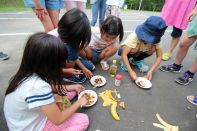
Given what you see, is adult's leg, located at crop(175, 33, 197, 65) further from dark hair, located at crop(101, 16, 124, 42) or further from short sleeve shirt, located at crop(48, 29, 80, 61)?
short sleeve shirt, located at crop(48, 29, 80, 61)

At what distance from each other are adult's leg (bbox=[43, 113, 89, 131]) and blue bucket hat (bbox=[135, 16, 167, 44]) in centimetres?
114

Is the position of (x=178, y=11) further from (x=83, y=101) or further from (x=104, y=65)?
(x=83, y=101)

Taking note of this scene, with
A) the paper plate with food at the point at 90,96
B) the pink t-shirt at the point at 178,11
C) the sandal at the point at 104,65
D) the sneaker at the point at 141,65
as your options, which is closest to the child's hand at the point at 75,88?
the paper plate with food at the point at 90,96

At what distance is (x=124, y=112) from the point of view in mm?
1772

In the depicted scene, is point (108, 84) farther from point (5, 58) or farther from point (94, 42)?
point (5, 58)

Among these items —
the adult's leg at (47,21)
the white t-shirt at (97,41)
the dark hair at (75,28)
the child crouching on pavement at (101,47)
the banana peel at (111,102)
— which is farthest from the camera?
the white t-shirt at (97,41)

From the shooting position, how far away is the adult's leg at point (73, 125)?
137 cm

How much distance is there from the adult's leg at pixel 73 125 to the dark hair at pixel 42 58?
0.41m

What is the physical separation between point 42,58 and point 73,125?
2.13ft

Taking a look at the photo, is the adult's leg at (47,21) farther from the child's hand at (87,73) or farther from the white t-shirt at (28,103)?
the white t-shirt at (28,103)

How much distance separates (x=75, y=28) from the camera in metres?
1.60

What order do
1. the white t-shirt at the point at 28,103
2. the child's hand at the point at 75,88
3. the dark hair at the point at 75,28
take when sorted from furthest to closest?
the child's hand at the point at 75,88
the dark hair at the point at 75,28
the white t-shirt at the point at 28,103

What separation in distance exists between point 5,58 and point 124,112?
1.83 meters

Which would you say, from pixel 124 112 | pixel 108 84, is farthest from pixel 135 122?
pixel 108 84
